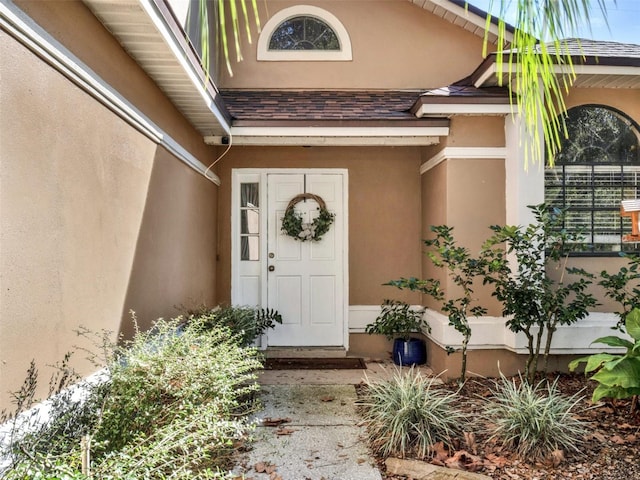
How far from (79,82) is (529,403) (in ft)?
11.9

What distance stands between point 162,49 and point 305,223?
3.55 m

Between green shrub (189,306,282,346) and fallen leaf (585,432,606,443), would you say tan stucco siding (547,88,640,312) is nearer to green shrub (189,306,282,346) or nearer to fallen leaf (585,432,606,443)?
fallen leaf (585,432,606,443)

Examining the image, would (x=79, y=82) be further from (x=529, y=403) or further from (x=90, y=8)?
(x=529, y=403)

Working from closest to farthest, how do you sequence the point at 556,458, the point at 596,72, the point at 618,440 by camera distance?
1. the point at 556,458
2. the point at 618,440
3. the point at 596,72

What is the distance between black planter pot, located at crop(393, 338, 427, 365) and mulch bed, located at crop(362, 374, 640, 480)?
6.73 ft

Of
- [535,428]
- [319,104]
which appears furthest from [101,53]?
[535,428]

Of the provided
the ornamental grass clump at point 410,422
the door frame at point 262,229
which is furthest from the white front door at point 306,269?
the ornamental grass clump at point 410,422

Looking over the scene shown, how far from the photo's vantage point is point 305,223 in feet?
22.4

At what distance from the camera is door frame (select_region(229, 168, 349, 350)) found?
681cm

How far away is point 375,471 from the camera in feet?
11.1

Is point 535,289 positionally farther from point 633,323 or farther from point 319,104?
point 319,104

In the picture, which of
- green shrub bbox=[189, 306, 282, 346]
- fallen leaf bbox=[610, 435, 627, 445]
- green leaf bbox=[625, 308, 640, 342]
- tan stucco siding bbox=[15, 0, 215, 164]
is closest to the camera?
tan stucco siding bbox=[15, 0, 215, 164]

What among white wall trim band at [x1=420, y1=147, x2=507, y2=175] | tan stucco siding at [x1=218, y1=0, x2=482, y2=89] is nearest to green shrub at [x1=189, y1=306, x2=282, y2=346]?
white wall trim band at [x1=420, y1=147, x2=507, y2=175]

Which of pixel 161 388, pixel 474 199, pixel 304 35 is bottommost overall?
pixel 161 388
